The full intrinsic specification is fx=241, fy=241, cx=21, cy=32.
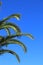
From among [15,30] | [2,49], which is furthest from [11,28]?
[2,49]

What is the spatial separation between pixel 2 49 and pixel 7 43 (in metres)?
0.87

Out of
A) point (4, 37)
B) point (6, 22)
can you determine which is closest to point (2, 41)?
point (4, 37)

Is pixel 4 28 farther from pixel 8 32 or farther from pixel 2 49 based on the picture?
pixel 2 49

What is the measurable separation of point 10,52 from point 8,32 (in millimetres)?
2041

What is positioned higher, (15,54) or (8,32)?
(8,32)

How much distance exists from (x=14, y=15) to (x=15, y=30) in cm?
146

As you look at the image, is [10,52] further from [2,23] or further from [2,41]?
[2,23]

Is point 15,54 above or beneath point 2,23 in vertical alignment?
beneath

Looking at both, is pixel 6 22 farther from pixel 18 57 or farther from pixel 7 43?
pixel 18 57

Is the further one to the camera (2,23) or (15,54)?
(15,54)

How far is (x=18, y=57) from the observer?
81.4 ft

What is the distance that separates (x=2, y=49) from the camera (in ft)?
79.3

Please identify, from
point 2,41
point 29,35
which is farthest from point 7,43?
point 29,35

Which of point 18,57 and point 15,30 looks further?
point 18,57
